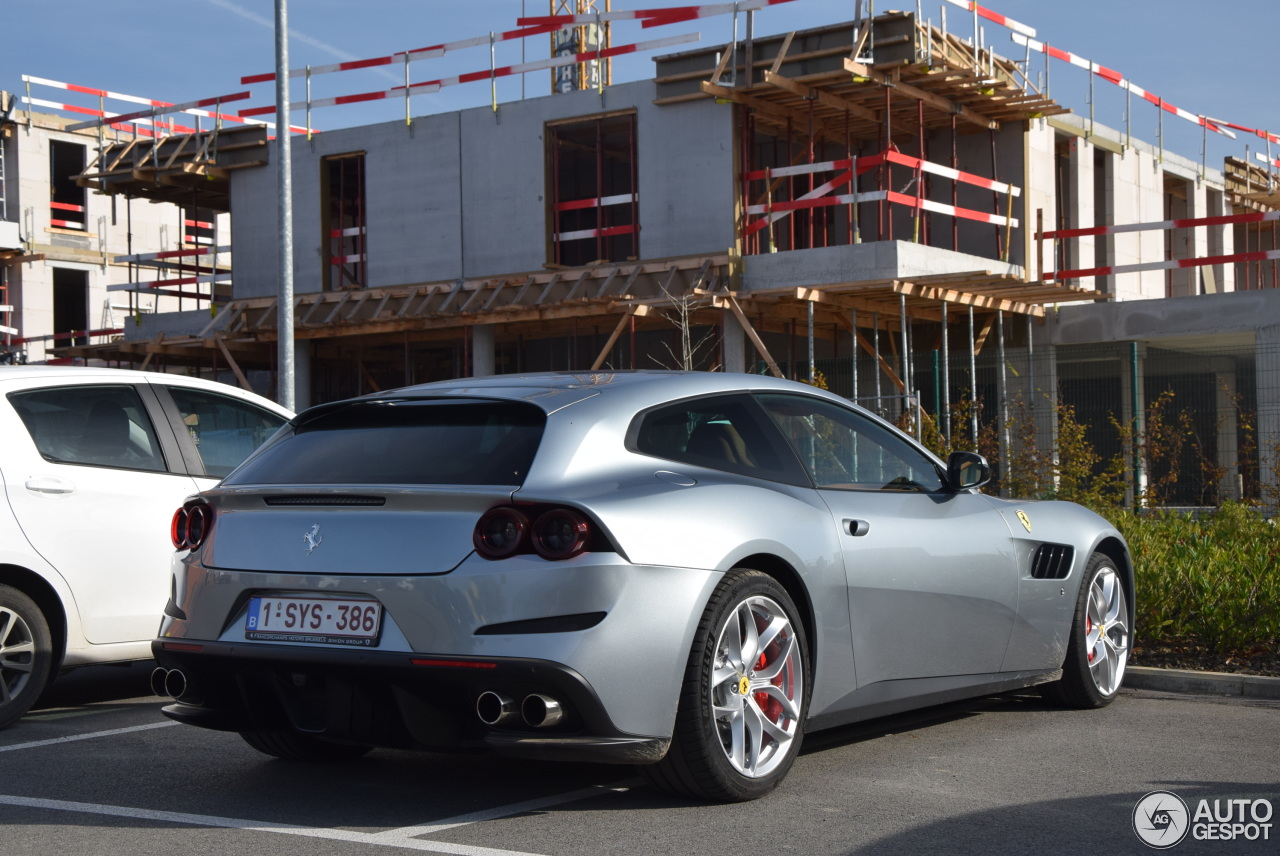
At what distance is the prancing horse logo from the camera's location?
4.85 meters

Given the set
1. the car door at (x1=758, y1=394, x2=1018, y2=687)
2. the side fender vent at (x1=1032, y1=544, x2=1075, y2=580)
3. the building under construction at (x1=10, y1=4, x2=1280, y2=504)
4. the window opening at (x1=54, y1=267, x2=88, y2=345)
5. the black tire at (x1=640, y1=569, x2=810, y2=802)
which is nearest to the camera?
the black tire at (x1=640, y1=569, x2=810, y2=802)

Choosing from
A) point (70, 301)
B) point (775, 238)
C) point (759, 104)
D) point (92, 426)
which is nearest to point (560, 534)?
point (92, 426)

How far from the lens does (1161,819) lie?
484 centimetres

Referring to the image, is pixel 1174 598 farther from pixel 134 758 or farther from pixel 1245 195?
pixel 1245 195

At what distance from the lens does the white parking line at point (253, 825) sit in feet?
14.5

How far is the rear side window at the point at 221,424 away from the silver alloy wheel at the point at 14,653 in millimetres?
1358

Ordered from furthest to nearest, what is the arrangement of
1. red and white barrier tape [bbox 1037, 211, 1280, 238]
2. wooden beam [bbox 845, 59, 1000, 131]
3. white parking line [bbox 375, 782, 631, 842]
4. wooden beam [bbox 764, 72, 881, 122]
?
red and white barrier tape [bbox 1037, 211, 1280, 238] → wooden beam [bbox 764, 72, 881, 122] → wooden beam [bbox 845, 59, 1000, 131] → white parking line [bbox 375, 782, 631, 842]

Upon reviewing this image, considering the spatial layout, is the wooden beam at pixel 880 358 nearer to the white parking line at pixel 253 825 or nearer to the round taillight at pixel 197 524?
the round taillight at pixel 197 524

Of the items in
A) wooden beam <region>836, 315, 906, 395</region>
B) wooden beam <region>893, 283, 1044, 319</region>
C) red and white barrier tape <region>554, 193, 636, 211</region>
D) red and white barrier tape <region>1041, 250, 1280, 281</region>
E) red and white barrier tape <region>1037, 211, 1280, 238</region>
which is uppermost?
red and white barrier tape <region>554, 193, 636, 211</region>

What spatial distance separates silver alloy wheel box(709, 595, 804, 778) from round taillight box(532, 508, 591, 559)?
2.13ft

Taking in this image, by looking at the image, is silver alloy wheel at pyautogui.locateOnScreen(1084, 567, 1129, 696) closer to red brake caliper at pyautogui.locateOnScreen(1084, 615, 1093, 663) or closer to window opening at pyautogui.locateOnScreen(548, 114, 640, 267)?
red brake caliper at pyautogui.locateOnScreen(1084, 615, 1093, 663)

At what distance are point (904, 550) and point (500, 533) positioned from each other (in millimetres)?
1901

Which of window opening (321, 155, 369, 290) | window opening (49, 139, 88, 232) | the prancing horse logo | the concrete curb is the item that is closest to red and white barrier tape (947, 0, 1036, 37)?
window opening (321, 155, 369, 290)

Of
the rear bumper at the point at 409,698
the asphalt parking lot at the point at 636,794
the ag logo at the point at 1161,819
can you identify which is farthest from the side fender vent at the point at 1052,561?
the rear bumper at the point at 409,698
